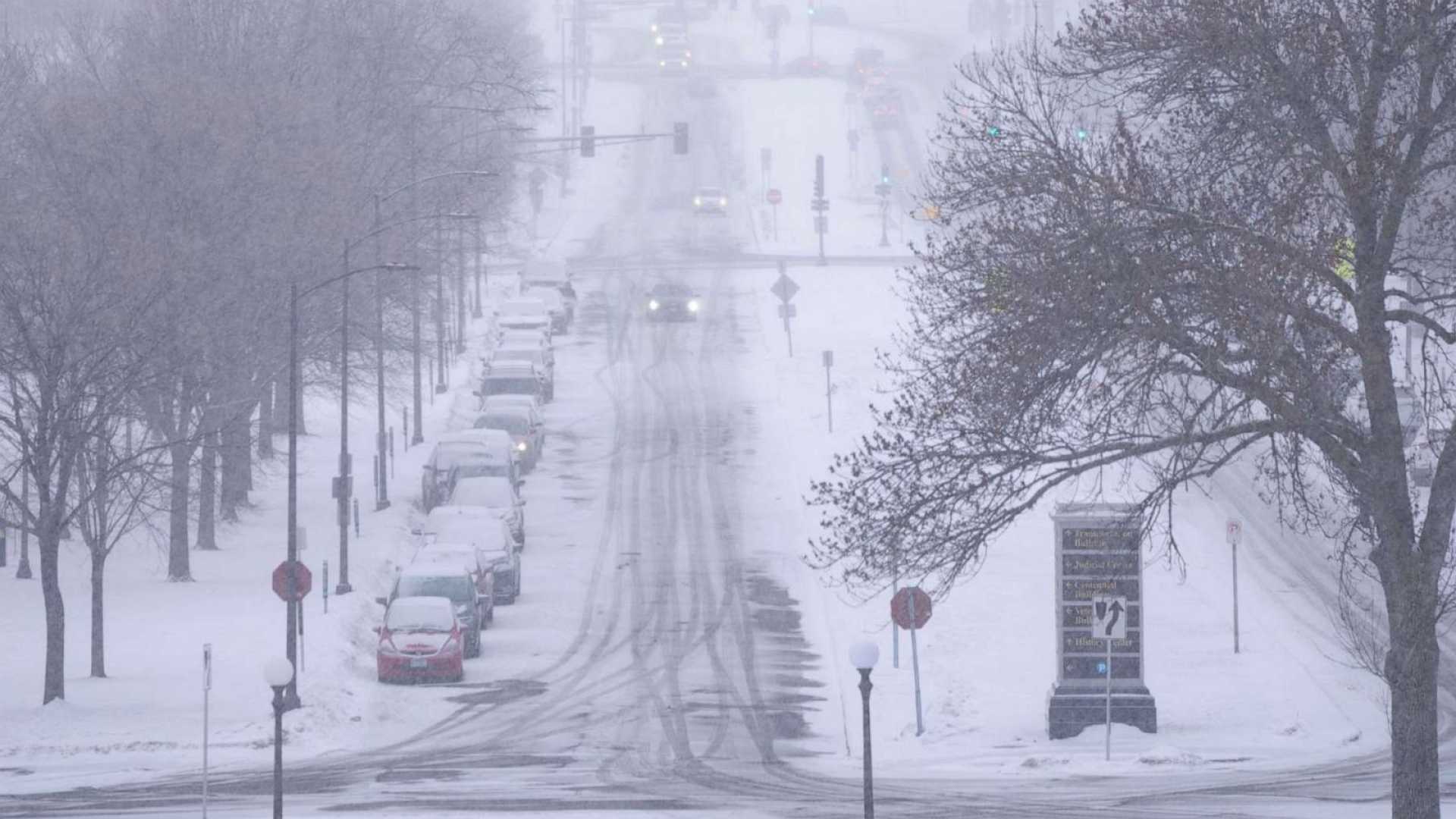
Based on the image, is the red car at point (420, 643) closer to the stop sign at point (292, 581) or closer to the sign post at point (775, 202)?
the stop sign at point (292, 581)

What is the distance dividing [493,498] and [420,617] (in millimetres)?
10575

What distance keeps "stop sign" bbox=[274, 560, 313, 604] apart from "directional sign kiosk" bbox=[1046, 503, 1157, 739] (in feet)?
37.7

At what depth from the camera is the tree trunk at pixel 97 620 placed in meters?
31.3

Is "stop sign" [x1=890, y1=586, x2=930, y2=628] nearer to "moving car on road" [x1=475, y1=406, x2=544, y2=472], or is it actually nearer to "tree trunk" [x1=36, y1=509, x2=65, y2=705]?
"tree trunk" [x1=36, y1=509, x2=65, y2=705]

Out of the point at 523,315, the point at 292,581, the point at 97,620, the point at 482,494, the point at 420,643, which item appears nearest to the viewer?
the point at 292,581

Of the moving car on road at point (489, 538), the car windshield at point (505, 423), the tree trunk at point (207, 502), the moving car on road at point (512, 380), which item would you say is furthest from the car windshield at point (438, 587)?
the moving car on road at point (512, 380)

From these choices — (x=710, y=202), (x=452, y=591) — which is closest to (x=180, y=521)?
(x=452, y=591)

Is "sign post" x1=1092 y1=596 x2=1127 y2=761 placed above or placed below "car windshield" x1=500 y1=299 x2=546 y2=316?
below

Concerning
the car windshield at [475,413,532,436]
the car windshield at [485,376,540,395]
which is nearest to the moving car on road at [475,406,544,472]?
the car windshield at [475,413,532,436]

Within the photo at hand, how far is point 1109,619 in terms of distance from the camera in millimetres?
27125

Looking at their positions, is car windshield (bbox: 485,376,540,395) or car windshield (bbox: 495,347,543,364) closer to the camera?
car windshield (bbox: 485,376,540,395)

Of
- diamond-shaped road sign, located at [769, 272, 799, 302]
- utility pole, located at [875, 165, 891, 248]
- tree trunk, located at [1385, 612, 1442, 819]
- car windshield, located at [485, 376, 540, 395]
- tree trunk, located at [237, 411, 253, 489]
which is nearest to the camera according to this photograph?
tree trunk, located at [1385, 612, 1442, 819]

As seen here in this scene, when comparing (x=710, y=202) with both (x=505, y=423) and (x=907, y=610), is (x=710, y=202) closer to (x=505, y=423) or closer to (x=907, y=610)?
(x=505, y=423)

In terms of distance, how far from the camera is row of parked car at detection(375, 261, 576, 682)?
32719 mm
